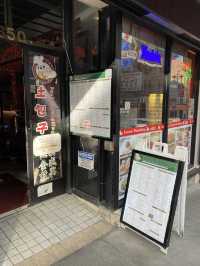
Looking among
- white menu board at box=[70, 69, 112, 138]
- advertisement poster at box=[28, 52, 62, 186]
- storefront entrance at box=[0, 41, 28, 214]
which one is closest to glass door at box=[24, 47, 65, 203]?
advertisement poster at box=[28, 52, 62, 186]

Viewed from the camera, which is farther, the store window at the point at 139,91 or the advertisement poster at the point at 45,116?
the advertisement poster at the point at 45,116

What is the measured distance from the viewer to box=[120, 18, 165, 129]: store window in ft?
9.99

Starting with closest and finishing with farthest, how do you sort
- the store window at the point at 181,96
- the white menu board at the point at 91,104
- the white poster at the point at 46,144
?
the white menu board at the point at 91,104, the white poster at the point at 46,144, the store window at the point at 181,96

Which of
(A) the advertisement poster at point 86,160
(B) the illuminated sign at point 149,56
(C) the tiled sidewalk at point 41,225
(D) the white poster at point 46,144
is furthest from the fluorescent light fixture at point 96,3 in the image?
(C) the tiled sidewalk at point 41,225

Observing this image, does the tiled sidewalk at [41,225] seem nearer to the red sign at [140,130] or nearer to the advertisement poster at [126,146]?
the advertisement poster at [126,146]

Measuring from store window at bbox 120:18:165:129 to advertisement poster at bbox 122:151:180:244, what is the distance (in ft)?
2.32

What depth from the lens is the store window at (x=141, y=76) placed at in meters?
3.04

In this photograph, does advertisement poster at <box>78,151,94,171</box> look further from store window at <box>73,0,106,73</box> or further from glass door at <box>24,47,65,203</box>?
store window at <box>73,0,106,73</box>

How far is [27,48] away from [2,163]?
333 centimetres

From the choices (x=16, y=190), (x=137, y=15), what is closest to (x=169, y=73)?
(x=137, y=15)

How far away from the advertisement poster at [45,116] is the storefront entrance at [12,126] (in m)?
0.79

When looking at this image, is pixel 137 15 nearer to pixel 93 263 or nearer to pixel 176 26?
pixel 176 26

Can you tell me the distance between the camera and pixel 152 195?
103 inches

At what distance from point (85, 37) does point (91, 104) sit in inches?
40.5
